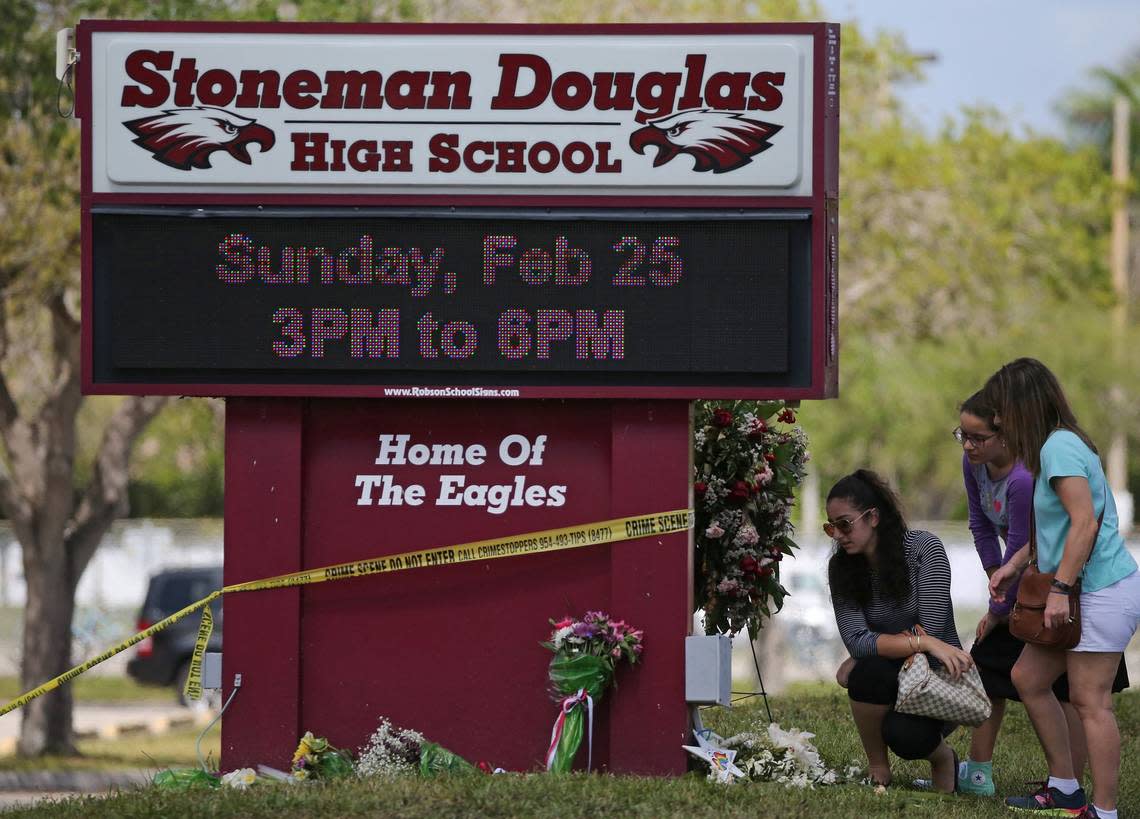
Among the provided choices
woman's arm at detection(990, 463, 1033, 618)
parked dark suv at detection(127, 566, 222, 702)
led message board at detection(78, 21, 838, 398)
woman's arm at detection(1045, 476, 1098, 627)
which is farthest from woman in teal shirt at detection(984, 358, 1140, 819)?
parked dark suv at detection(127, 566, 222, 702)

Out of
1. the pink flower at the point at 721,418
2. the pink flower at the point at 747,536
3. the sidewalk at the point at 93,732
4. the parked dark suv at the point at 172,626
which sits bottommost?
the sidewalk at the point at 93,732

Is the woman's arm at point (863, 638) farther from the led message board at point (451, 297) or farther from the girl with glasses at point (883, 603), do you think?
the led message board at point (451, 297)

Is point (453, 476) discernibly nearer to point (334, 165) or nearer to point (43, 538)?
point (334, 165)

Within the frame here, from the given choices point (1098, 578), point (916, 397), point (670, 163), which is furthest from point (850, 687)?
point (916, 397)

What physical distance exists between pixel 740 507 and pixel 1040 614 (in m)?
1.80

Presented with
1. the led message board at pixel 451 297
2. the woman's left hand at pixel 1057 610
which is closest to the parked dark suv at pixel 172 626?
the led message board at pixel 451 297

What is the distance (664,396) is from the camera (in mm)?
7465

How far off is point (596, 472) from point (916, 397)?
3029 cm

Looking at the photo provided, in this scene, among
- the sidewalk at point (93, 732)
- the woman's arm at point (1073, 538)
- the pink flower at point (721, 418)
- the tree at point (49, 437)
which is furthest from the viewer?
the tree at point (49, 437)

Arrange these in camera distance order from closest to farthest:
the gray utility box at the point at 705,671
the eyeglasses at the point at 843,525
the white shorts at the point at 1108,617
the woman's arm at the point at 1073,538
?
1. the woman's arm at the point at 1073,538
2. the white shorts at the point at 1108,617
3. the eyeglasses at the point at 843,525
4. the gray utility box at the point at 705,671

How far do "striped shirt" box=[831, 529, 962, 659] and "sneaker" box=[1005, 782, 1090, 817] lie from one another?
693mm

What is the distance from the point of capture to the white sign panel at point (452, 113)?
7480 millimetres

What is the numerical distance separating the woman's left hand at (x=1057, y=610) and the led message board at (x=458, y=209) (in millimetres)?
1325

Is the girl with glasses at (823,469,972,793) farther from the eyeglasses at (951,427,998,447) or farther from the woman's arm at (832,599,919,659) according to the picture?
the eyeglasses at (951,427,998,447)
